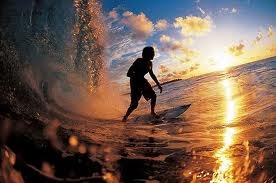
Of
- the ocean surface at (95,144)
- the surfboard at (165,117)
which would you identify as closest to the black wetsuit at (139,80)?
the surfboard at (165,117)

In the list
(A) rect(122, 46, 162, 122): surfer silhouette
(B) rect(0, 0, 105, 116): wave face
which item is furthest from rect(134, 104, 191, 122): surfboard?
(B) rect(0, 0, 105, 116): wave face

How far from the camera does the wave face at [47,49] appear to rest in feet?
24.9

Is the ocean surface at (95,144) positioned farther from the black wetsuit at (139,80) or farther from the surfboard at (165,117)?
the black wetsuit at (139,80)

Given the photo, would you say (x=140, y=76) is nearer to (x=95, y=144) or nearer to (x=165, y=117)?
(x=165, y=117)

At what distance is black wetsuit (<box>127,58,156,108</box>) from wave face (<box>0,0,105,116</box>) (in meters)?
2.45

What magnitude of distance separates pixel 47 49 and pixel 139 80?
504cm

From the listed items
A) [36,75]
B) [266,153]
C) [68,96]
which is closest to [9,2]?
[36,75]

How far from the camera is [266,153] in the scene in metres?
3.71

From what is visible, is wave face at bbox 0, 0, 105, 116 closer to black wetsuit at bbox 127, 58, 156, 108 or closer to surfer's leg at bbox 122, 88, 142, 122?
surfer's leg at bbox 122, 88, 142, 122

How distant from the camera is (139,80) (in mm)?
8695

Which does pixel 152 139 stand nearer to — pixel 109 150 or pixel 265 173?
pixel 109 150

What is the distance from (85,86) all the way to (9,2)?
282 inches

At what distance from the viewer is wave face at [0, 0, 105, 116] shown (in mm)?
7579

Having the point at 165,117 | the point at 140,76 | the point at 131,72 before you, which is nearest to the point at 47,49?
the point at 131,72
